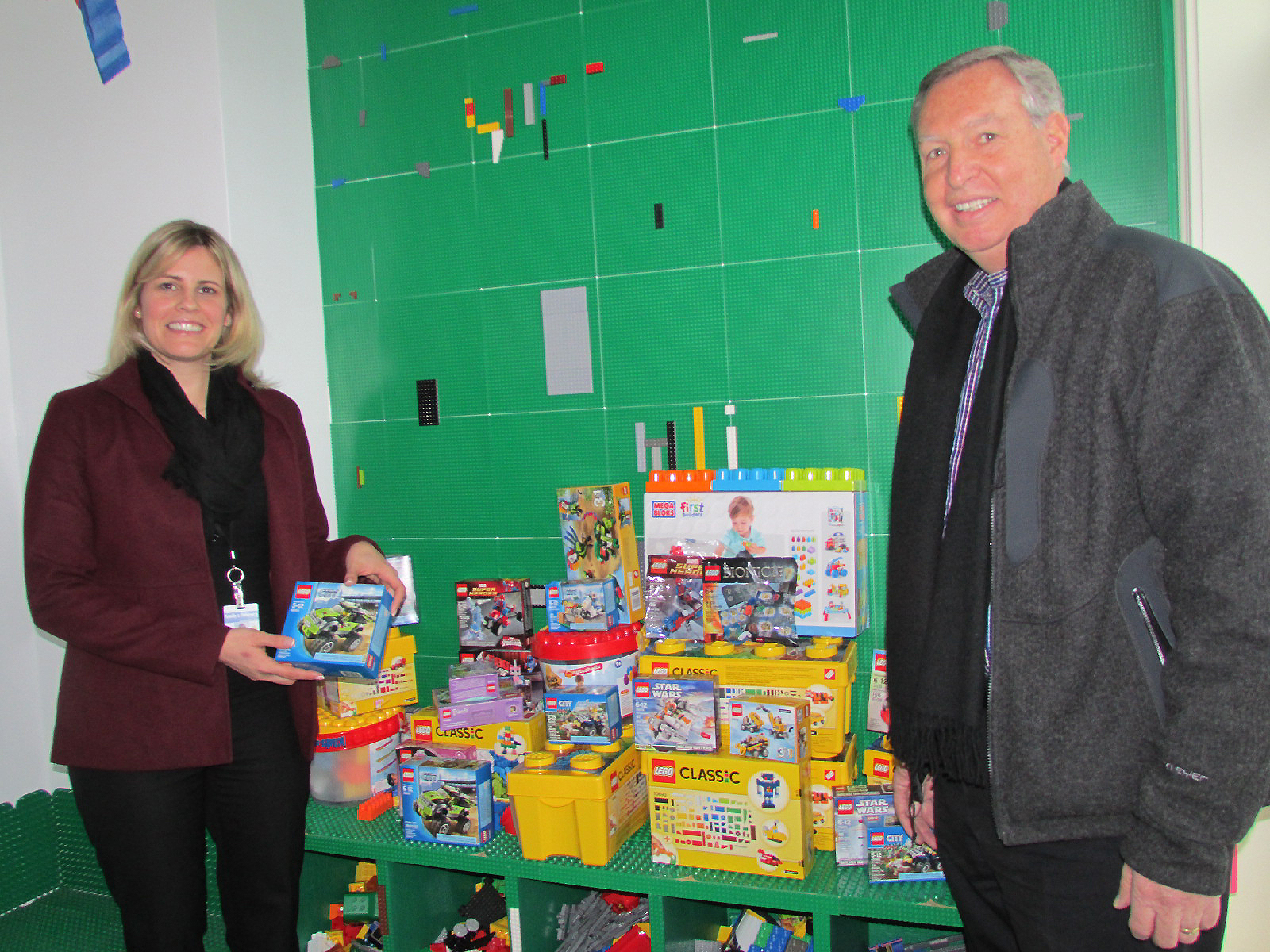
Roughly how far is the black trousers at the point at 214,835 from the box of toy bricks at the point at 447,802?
446 mm

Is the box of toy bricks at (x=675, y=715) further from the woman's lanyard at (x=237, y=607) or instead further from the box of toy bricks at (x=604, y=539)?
the woman's lanyard at (x=237, y=607)

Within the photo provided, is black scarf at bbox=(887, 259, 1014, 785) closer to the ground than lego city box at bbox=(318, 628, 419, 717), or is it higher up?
higher up

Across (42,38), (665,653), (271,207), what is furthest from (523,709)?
(42,38)

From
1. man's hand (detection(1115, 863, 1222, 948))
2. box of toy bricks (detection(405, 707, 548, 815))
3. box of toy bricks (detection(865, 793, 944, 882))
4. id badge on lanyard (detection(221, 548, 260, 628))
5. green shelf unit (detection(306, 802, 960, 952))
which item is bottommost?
green shelf unit (detection(306, 802, 960, 952))

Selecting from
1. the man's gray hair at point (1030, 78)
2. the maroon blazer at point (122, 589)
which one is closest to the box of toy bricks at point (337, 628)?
the maroon blazer at point (122, 589)

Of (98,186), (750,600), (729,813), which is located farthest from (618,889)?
(98,186)

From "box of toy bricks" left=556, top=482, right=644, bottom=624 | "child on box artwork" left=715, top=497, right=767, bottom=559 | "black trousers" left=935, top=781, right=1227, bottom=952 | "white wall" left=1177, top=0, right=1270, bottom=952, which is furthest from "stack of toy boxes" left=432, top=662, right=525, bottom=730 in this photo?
"white wall" left=1177, top=0, right=1270, bottom=952

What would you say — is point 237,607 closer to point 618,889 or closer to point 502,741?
point 502,741

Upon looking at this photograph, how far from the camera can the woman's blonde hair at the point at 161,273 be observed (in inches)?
68.7

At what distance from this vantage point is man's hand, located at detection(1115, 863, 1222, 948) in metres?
0.98

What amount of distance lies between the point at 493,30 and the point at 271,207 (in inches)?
35.5

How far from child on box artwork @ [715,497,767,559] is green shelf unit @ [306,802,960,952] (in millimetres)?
772

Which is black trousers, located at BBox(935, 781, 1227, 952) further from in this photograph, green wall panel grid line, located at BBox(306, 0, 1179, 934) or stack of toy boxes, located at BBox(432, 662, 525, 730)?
stack of toy boxes, located at BBox(432, 662, 525, 730)

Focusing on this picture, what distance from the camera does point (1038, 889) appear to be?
3.67ft
